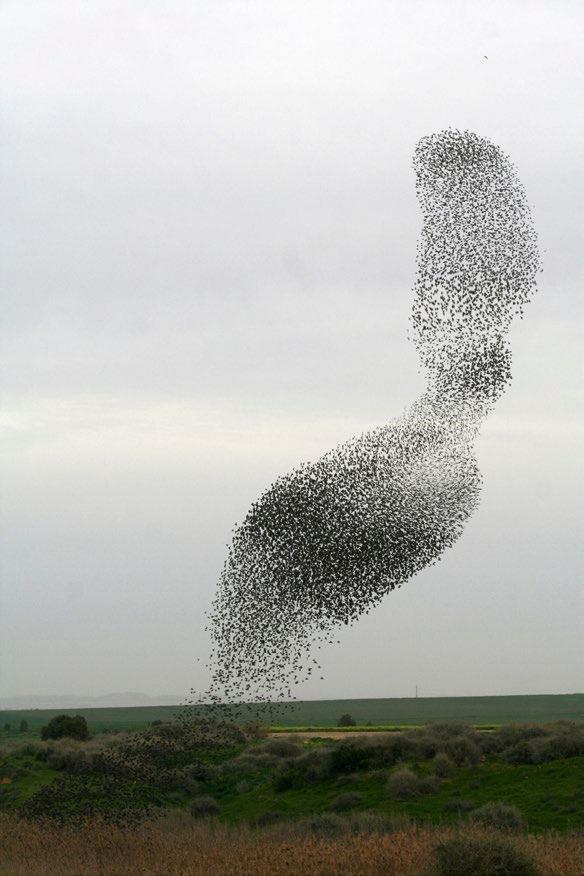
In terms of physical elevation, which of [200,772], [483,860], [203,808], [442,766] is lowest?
[203,808]

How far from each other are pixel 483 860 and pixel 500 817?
7127 mm

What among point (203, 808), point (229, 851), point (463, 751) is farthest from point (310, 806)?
point (229, 851)

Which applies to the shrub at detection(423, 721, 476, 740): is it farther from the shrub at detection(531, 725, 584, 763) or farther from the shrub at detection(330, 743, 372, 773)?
the shrub at detection(531, 725, 584, 763)

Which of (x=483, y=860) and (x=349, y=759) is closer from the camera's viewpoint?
(x=483, y=860)

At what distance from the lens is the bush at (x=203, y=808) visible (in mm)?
32781

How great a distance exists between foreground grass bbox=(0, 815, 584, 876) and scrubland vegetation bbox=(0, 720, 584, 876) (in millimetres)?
50

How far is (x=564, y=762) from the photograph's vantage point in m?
30.2

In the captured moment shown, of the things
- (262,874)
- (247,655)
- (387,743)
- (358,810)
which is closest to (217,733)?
(247,655)

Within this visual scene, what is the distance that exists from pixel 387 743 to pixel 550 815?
10.4 metres

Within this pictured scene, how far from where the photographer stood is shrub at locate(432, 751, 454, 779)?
30875 millimetres

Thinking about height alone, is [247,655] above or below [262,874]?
above

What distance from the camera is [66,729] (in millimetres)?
57969

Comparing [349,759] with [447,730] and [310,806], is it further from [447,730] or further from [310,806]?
[447,730]

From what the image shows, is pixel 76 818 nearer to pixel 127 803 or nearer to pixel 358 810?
pixel 127 803
